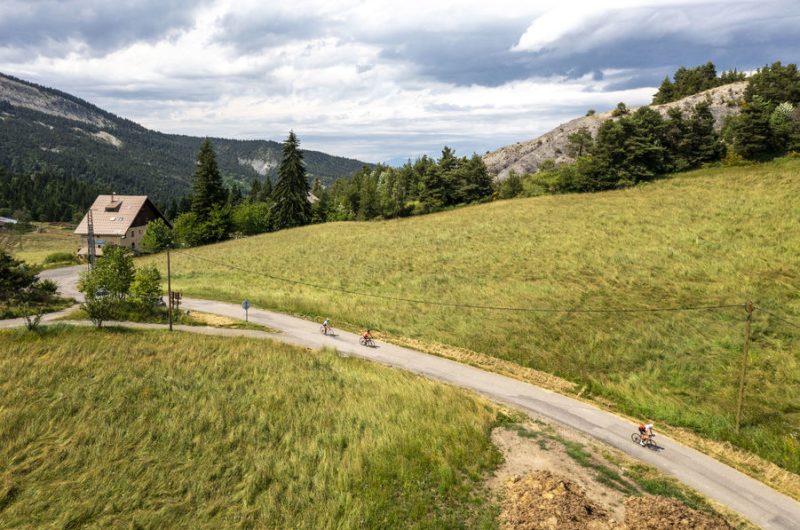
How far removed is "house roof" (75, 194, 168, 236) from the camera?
67.2 m

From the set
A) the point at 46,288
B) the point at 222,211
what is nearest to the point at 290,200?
the point at 222,211

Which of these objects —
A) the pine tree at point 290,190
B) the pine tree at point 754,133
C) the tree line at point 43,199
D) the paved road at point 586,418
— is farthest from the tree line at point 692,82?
the tree line at point 43,199

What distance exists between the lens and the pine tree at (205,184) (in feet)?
242

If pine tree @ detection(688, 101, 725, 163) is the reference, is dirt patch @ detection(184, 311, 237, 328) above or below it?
below

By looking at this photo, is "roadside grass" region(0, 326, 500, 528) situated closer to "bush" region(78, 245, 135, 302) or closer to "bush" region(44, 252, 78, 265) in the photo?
"bush" region(78, 245, 135, 302)

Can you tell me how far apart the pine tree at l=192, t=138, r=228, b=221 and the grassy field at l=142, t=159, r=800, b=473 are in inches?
554

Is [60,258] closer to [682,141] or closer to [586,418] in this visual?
[586,418]

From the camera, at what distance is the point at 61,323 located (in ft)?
94.5

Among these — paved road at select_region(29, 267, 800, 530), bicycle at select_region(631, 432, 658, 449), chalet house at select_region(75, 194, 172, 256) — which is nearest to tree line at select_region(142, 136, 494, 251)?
chalet house at select_region(75, 194, 172, 256)

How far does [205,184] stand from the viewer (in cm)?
7444

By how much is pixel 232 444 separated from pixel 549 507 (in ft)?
37.3

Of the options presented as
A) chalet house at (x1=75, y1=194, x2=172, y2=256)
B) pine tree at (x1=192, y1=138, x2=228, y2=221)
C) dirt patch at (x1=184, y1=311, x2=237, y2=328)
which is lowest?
dirt patch at (x1=184, y1=311, x2=237, y2=328)

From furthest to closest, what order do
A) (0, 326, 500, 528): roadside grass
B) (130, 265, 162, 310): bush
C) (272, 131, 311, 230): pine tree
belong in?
(272, 131, 311, 230): pine tree
(130, 265, 162, 310): bush
(0, 326, 500, 528): roadside grass

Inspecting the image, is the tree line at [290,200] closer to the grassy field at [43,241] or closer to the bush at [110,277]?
the grassy field at [43,241]
